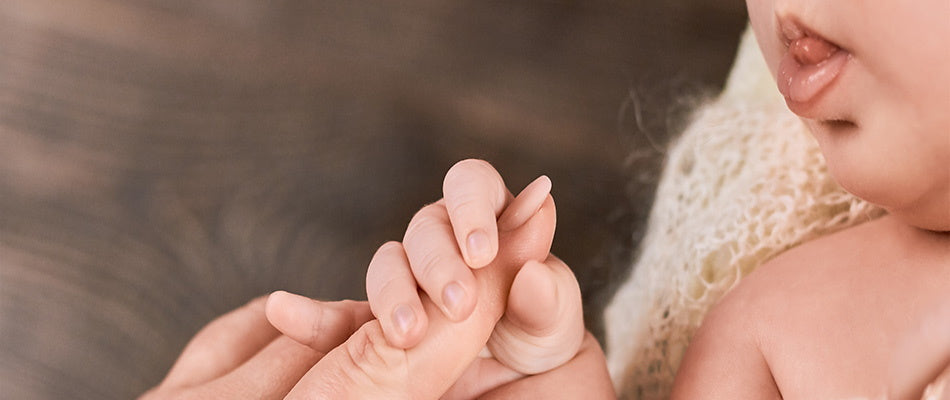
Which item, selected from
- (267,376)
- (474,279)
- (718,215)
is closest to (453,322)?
(474,279)

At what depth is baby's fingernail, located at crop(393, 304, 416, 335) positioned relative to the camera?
35cm

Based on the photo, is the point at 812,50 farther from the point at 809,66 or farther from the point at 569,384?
the point at 569,384

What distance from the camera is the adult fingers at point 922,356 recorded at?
1.08 ft

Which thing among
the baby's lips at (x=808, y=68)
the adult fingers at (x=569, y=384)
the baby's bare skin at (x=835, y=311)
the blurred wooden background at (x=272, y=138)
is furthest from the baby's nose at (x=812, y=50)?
the blurred wooden background at (x=272, y=138)

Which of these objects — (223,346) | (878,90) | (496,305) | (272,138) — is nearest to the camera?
(878,90)

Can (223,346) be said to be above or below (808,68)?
below

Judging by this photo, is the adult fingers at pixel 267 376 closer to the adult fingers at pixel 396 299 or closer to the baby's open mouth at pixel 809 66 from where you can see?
the adult fingers at pixel 396 299

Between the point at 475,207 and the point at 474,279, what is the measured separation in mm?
38

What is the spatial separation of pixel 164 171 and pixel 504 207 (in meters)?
0.35

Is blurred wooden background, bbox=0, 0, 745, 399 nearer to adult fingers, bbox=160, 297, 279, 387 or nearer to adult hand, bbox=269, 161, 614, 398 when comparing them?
adult fingers, bbox=160, 297, 279, 387

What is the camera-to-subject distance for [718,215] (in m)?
0.56

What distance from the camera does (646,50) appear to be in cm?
68

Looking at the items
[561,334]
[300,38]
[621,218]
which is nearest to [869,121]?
[561,334]

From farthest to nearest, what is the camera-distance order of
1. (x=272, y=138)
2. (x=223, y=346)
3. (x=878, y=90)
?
(x=272, y=138)
(x=223, y=346)
(x=878, y=90)
